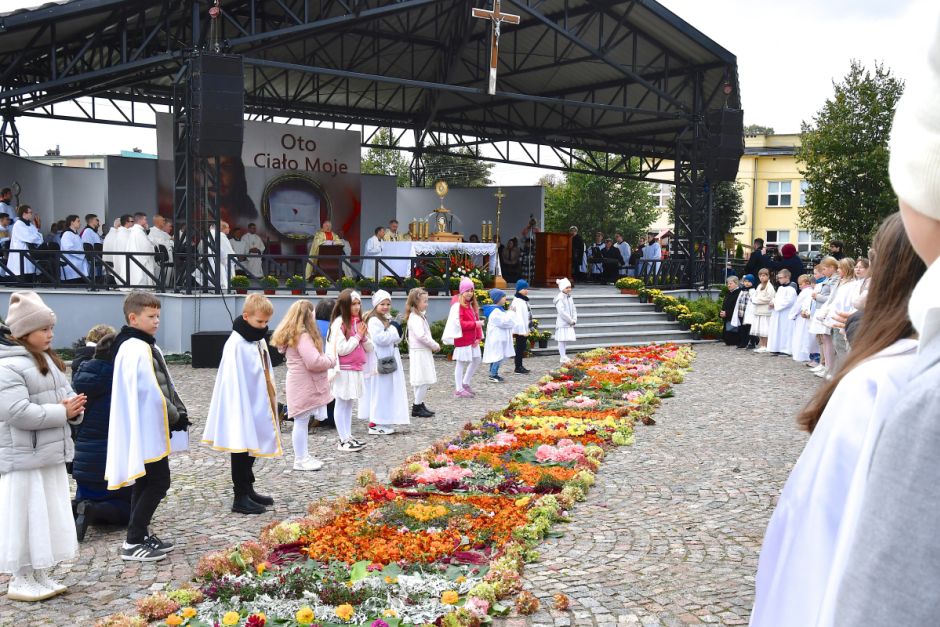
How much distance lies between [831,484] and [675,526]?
5166 mm

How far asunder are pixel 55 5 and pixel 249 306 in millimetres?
11581

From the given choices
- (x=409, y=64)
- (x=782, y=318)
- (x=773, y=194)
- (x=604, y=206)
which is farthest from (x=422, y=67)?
(x=773, y=194)

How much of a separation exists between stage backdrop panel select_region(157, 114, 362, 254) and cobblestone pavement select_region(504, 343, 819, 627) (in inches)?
671

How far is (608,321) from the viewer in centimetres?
2123

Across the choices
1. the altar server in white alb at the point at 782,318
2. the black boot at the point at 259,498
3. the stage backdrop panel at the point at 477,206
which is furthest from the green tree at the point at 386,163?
the black boot at the point at 259,498

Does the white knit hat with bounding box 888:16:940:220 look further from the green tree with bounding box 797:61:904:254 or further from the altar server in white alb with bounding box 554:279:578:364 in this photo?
the green tree with bounding box 797:61:904:254

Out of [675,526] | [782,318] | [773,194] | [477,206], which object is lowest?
[675,526]

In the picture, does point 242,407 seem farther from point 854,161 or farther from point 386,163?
point 386,163

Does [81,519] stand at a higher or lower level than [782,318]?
lower

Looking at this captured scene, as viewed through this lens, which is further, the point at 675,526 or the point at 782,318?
the point at 782,318

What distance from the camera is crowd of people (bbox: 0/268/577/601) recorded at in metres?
A: 4.95

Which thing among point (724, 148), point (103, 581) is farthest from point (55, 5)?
point (724, 148)

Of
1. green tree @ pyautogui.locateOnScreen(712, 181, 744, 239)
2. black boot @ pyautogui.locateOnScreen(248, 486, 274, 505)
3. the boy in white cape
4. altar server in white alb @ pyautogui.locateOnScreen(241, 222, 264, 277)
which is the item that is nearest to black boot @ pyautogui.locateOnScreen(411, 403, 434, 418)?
black boot @ pyautogui.locateOnScreen(248, 486, 274, 505)

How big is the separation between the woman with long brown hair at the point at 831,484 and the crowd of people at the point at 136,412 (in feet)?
14.8
